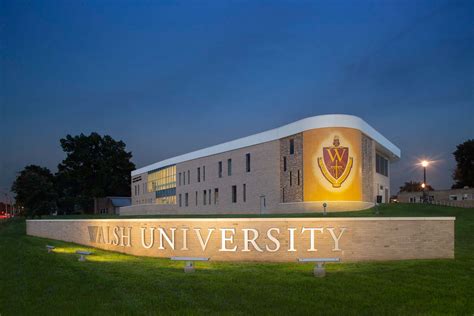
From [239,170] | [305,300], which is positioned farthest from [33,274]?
[239,170]

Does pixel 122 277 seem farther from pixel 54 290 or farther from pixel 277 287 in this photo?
pixel 277 287

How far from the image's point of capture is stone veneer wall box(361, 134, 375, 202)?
141 feet

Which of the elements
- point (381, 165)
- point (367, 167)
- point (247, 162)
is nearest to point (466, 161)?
point (381, 165)

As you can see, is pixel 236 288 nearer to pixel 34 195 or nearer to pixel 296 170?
pixel 296 170

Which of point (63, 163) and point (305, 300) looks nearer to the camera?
point (305, 300)

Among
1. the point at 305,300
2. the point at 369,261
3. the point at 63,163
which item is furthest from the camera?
the point at 63,163

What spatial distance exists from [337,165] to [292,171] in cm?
410

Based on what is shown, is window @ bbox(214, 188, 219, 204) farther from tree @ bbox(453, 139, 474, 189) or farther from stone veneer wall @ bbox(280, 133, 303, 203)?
tree @ bbox(453, 139, 474, 189)

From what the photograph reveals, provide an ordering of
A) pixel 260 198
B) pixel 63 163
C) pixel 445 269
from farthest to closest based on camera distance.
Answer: pixel 63 163
pixel 260 198
pixel 445 269

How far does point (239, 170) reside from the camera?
166 ft

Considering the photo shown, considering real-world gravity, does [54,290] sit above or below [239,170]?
below

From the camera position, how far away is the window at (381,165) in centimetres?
5256

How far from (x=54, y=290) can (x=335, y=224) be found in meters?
8.97

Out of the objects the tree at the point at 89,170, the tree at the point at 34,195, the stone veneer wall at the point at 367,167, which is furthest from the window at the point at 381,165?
the tree at the point at 89,170
